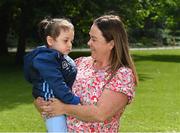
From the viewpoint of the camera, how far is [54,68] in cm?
388

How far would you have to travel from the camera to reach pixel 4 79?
21047 mm

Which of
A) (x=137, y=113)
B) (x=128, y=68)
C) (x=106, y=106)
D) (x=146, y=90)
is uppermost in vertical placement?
(x=128, y=68)

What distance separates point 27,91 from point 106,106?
1329 centimetres

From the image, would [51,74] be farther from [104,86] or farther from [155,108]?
[155,108]

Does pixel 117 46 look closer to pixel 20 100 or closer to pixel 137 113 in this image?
pixel 137 113

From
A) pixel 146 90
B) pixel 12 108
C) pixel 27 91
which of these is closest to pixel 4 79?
pixel 27 91

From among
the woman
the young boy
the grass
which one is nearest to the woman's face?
the woman

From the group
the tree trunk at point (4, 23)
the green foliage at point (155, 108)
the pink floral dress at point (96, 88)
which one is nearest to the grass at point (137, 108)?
the green foliage at point (155, 108)

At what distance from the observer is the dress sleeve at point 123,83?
3.78 metres

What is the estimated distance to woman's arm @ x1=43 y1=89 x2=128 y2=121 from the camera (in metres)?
3.74

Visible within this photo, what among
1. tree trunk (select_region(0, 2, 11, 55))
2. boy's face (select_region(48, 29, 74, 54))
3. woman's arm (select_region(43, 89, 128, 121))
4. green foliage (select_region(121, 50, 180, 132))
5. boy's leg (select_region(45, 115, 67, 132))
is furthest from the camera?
tree trunk (select_region(0, 2, 11, 55))

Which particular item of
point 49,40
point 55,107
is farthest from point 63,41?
point 55,107

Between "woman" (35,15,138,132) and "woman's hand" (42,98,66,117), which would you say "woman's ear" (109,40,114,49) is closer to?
"woman" (35,15,138,132)

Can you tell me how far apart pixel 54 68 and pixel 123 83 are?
54cm
